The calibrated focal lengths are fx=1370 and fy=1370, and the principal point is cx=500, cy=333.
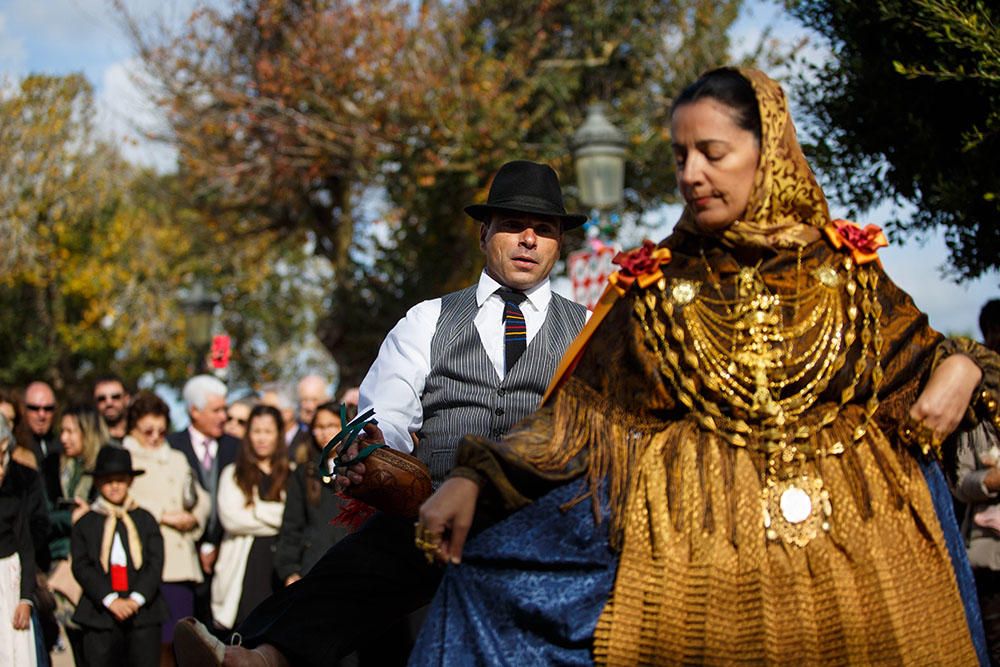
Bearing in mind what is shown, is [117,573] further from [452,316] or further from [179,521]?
[452,316]

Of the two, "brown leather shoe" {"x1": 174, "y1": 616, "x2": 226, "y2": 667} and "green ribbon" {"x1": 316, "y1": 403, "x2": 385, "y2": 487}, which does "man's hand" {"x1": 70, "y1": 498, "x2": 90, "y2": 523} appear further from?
"green ribbon" {"x1": 316, "y1": 403, "x2": 385, "y2": 487}

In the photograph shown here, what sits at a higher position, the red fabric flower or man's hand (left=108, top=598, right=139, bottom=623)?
the red fabric flower

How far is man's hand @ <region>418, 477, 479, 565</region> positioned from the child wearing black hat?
5.46 meters

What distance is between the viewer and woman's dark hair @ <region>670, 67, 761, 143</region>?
3611 mm

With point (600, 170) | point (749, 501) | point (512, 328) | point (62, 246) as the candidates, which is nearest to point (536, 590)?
point (749, 501)

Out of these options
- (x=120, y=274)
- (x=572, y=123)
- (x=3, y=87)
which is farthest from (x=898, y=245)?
(x=120, y=274)

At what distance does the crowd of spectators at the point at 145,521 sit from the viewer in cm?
818

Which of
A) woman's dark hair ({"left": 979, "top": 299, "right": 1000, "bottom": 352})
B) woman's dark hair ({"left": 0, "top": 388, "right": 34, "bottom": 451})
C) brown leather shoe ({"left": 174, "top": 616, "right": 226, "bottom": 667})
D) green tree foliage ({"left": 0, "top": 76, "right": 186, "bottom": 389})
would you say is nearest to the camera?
brown leather shoe ({"left": 174, "top": 616, "right": 226, "bottom": 667})

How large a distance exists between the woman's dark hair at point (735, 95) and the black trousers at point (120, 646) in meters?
6.11

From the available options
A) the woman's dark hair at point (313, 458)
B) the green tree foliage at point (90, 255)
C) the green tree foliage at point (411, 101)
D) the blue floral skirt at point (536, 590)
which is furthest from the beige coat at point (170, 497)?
the green tree foliage at point (90, 255)

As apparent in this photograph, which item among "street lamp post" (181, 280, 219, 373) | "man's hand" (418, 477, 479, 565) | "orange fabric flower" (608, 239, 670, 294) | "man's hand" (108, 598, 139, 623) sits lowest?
"man's hand" (108, 598, 139, 623)

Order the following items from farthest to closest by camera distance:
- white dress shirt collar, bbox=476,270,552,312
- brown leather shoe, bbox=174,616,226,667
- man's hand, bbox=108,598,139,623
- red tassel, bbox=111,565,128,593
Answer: red tassel, bbox=111,565,128,593, man's hand, bbox=108,598,139,623, white dress shirt collar, bbox=476,270,552,312, brown leather shoe, bbox=174,616,226,667

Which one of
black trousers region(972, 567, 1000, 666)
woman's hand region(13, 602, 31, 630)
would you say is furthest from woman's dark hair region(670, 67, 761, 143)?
woman's hand region(13, 602, 31, 630)

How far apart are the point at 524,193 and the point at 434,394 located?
89cm
